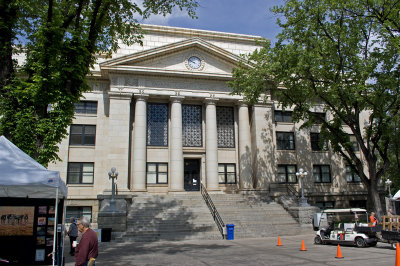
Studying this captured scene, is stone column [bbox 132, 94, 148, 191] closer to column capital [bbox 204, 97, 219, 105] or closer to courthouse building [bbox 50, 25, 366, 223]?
courthouse building [bbox 50, 25, 366, 223]

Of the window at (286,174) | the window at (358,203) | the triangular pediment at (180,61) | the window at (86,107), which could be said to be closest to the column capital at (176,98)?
the triangular pediment at (180,61)

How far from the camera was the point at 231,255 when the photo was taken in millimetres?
13688

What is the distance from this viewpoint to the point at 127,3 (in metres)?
14.1

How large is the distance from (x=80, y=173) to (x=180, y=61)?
12.8m

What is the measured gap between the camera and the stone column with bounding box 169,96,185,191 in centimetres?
2706

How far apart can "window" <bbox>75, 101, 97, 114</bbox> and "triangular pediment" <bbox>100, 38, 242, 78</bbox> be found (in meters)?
3.18

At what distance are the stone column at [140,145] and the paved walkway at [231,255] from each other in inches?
348

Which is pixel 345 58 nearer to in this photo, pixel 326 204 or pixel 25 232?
pixel 326 204

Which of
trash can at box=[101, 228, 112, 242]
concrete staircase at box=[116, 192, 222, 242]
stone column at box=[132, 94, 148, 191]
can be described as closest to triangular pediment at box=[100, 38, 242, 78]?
stone column at box=[132, 94, 148, 191]

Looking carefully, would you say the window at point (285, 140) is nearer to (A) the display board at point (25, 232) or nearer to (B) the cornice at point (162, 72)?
(B) the cornice at point (162, 72)

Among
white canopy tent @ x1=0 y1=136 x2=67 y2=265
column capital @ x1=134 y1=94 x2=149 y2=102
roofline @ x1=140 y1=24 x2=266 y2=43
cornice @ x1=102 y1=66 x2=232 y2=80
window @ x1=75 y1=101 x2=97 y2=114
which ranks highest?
roofline @ x1=140 y1=24 x2=266 y2=43

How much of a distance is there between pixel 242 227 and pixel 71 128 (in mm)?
16447

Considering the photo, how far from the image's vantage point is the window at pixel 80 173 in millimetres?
27141

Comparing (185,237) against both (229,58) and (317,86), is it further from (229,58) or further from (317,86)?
(229,58)
